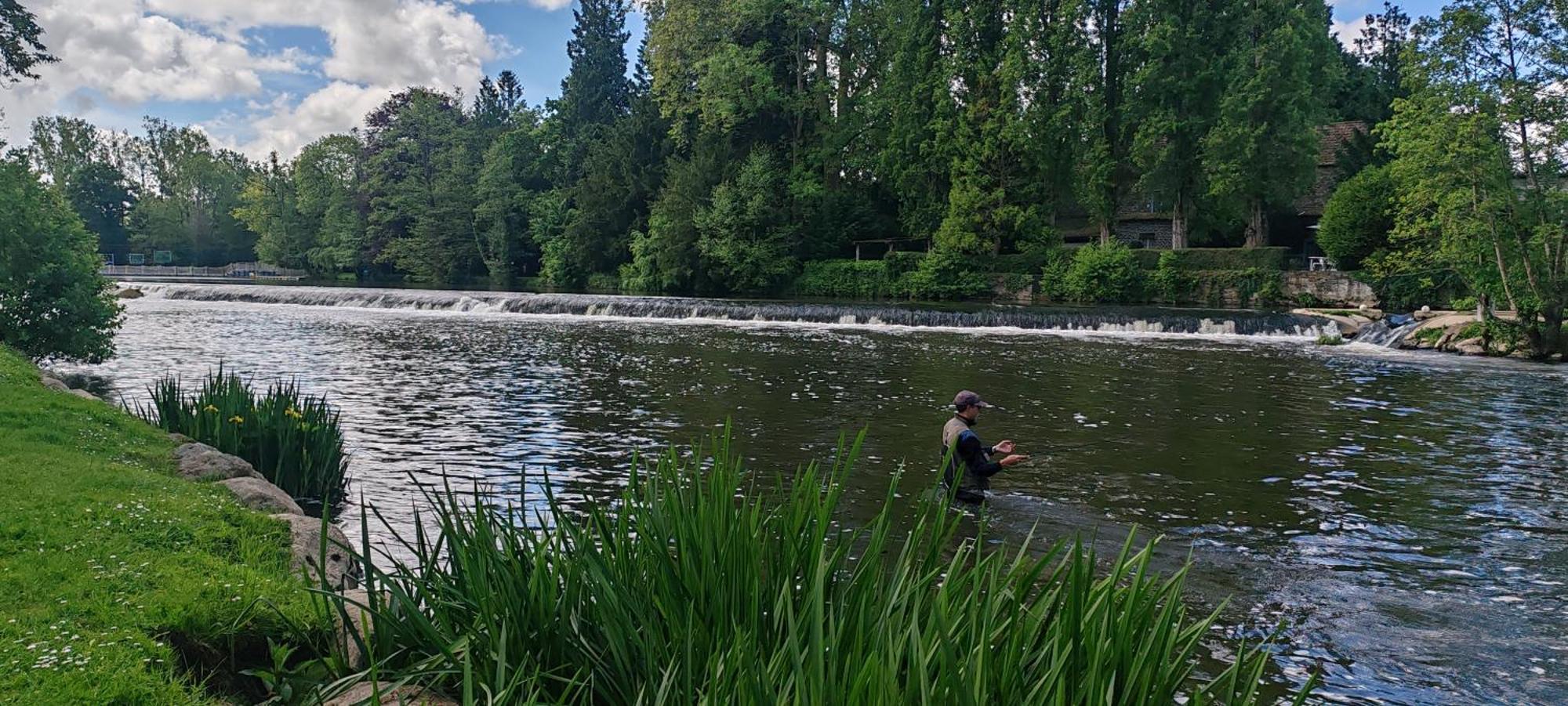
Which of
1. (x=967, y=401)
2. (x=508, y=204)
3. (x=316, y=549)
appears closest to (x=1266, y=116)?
(x=967, y=401)

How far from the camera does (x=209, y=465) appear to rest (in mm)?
7707

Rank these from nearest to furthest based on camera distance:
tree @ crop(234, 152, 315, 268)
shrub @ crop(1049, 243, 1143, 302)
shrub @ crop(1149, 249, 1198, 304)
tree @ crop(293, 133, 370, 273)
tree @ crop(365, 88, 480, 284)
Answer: shrub @ crop(1149, 249, 1198, 304), shrub @ crop(1049, 243, 1143, 302), tree @ crop(365, 88, 480, 284), tree @ crop(293, 133, 370, 273), tree @ crop(234, 152, 315, 268)

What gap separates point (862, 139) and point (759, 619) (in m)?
50.3

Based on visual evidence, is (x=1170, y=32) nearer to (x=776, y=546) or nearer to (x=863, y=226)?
(x=863, y=226)

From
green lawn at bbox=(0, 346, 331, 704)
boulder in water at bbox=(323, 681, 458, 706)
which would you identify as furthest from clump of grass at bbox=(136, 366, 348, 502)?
boulder in water at bbox=(323, 681, 458, 706)

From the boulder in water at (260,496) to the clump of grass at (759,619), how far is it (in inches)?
132

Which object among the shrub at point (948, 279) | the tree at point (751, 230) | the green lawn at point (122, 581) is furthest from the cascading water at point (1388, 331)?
the tree at point (751, 230)

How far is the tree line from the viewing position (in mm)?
40469

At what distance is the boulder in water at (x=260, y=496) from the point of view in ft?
22.4

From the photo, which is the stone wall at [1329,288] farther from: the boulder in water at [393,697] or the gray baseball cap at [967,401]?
the boulder in water at [393,697]

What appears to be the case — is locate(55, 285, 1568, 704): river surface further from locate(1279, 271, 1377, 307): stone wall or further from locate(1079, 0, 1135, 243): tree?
locate(1079, 0, 1135, 243): tree

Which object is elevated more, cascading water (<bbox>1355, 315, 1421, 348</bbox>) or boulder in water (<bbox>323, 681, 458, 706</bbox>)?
cascading water (<bbox>1355, 315, 1421, 348</bbox>)

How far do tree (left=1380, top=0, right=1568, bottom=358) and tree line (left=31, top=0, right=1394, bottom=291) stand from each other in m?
15.0

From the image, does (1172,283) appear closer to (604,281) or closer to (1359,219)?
(1359,219)
